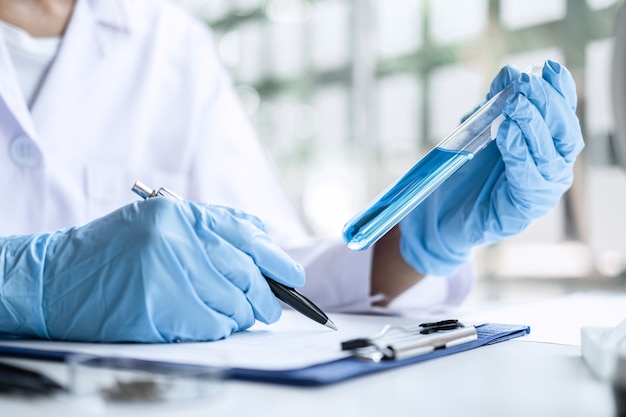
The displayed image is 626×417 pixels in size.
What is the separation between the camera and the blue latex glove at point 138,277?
69 centimetres

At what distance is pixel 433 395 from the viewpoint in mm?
488

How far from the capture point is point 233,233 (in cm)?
76

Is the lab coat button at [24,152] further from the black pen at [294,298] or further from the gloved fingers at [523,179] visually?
the gloved fingers at [523,179]

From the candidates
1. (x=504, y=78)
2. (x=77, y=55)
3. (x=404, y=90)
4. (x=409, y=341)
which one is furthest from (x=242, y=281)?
(x=404, y=90)

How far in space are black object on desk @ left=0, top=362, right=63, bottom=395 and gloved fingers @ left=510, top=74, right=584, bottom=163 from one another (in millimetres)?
604

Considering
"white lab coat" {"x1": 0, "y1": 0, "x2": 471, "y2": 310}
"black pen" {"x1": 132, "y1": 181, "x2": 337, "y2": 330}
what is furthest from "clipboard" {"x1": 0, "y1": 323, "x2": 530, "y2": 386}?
"white lab coat" {"x1": 0, "y1": 0, "x2": 471, "y2": 310}

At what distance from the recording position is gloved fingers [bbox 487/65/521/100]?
2.80 feet

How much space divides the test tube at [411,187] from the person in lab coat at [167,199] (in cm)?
8

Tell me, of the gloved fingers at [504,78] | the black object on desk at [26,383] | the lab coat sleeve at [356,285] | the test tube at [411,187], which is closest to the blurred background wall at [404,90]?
the lab coat sleeve at [356,285]

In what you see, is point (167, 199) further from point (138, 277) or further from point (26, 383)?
point (26, 383)

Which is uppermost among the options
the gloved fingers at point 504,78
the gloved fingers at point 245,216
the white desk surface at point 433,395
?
the gloved fingers at point 504,78

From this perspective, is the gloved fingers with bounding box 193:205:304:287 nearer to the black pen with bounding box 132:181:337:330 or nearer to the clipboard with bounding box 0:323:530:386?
the black pen with bounding box 132:181:337:330

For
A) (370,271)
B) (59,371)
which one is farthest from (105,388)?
(370,271)

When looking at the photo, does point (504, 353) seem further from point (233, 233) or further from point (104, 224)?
point (104, 224)
